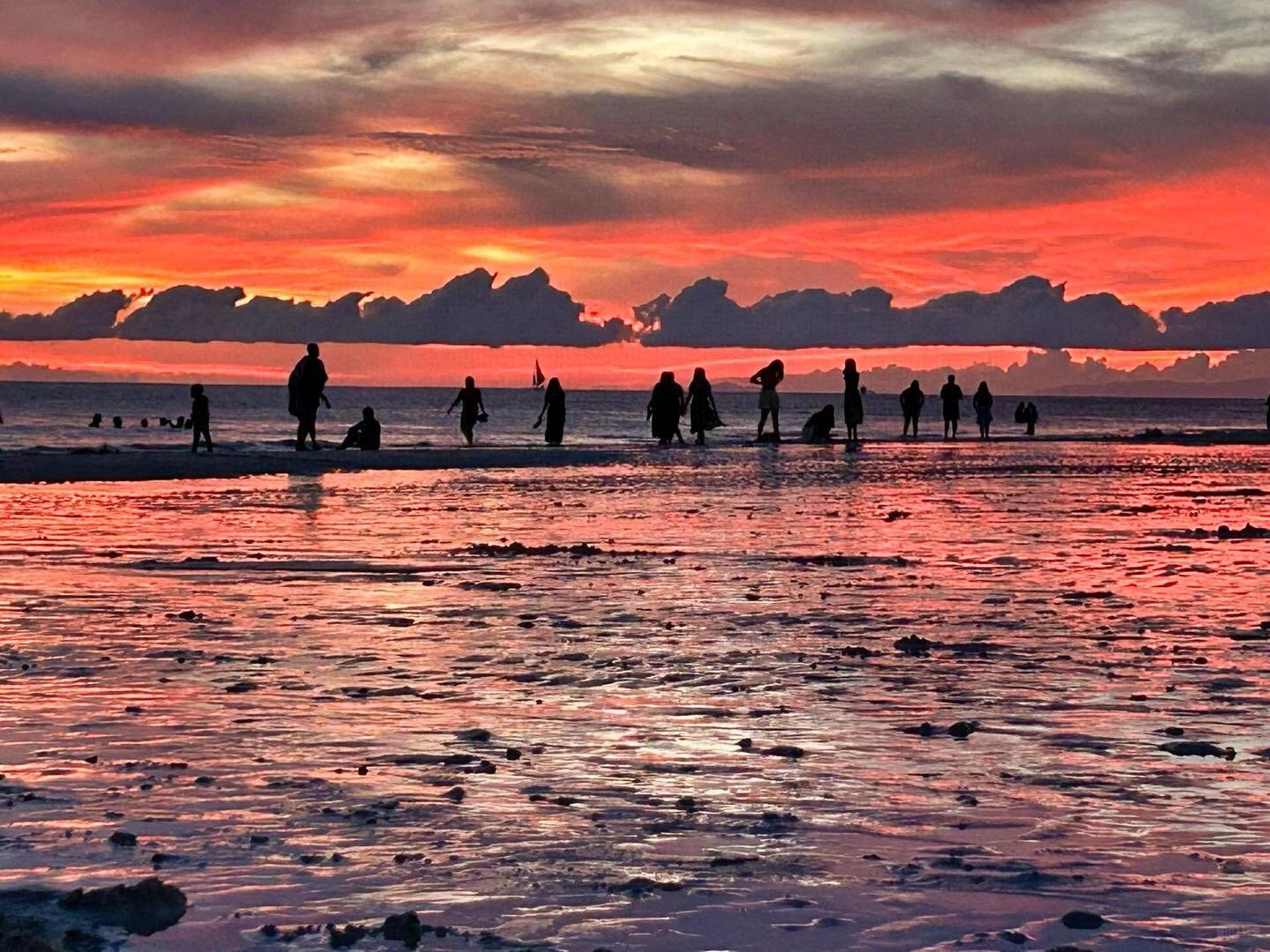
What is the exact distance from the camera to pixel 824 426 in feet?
172

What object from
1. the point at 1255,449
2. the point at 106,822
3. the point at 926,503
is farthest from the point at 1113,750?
the point at 1255,449

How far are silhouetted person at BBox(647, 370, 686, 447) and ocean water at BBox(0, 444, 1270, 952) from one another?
31052 mm

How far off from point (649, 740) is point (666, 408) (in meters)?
41.4

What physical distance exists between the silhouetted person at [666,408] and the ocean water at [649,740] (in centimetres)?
3105

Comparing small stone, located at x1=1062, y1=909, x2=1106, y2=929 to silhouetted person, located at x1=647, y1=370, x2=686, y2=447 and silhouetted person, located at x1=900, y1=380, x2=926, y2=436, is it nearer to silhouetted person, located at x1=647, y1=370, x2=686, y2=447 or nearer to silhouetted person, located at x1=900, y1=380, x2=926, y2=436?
silhouetted person, located at x1=647, y1=370, x2=686, y2=447

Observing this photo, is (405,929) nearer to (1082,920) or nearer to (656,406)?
(1082,920)

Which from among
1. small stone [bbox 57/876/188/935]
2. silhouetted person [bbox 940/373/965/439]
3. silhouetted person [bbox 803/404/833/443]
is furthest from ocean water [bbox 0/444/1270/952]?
silhouetted person [bbox 940/373/965/439]

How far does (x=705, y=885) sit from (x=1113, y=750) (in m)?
2.69

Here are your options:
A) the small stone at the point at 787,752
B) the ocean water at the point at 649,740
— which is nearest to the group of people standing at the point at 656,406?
the ocean water at the point at 649,740

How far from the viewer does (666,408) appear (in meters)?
48.4

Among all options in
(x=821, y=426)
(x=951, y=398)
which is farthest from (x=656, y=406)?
(x=951, y=398)

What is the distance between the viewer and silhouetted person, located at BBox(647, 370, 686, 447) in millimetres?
47500

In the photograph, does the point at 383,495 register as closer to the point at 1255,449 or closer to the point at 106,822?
the point at 106,822

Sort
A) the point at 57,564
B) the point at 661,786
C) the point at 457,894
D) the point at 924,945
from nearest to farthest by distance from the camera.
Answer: the point at 924,945 < the point at 457,894 < the point at 661,786 < the point at 57,564
